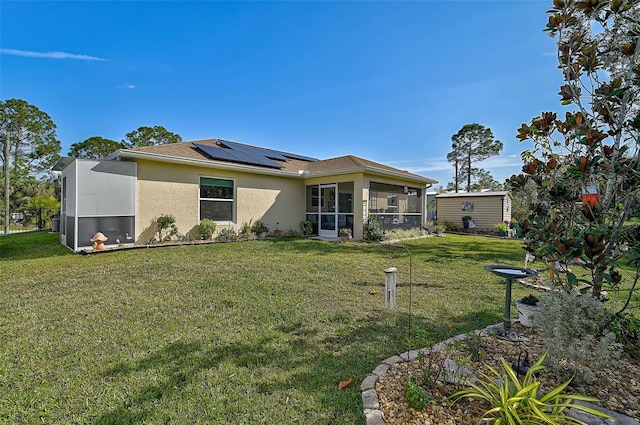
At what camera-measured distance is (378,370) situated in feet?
7.88

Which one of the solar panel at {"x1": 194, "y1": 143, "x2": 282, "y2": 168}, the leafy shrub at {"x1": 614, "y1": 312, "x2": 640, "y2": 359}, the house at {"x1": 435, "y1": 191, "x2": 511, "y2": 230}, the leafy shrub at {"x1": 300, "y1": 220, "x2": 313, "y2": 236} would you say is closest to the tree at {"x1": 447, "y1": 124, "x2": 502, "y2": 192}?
the house at {"x1": 435, "y1": 191, "x2": 511, "y2": 230}

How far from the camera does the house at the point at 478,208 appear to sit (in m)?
16.8

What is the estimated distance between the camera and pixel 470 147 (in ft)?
101

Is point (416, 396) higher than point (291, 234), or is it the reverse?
point (291, 234)

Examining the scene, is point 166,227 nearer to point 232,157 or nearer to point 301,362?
point 232,157

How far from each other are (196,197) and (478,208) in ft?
55.9

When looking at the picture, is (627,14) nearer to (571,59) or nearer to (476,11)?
(571,59)

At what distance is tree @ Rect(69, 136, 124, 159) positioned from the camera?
28.3m

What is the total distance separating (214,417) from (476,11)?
9446 millimetres

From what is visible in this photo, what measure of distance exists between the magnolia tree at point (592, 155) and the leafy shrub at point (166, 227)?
9627 mm

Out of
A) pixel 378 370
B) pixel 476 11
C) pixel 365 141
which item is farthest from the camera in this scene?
pixel 365 141

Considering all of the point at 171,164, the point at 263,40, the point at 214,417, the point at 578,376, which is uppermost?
the point at 263,40

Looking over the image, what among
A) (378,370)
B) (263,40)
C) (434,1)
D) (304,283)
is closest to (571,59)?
(378,370)

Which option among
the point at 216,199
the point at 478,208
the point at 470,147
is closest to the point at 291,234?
the point at 216,199
